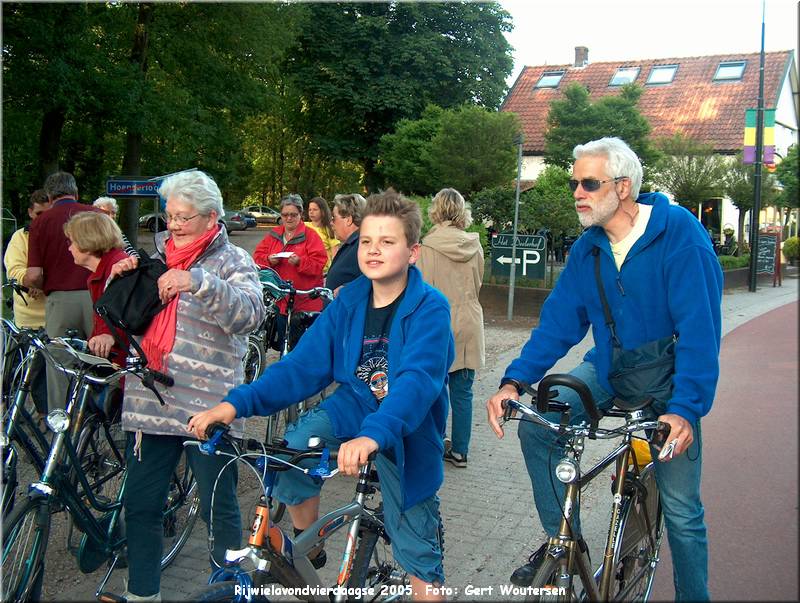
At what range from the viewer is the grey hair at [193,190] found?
3676 millimetres

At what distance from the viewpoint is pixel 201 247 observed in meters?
3.69

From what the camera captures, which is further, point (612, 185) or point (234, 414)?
point (612, 185)

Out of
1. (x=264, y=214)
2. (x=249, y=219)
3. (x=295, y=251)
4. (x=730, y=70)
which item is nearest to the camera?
(x=295, y=251)

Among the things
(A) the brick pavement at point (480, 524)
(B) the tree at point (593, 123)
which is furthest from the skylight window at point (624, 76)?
(A) the brick pavement at point (480, 524)

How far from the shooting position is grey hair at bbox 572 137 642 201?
3.53m

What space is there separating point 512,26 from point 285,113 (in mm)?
10878

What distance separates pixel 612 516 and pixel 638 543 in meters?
0.34

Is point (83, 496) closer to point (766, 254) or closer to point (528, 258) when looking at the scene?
point (528, 258)

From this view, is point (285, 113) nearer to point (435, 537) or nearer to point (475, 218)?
point (475, 218)

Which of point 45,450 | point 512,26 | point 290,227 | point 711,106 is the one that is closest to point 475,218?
point 290,227

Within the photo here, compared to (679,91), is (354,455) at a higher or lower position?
lower

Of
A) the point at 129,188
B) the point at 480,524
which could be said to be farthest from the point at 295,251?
the point at 129,188

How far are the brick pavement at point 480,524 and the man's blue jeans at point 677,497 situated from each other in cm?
47

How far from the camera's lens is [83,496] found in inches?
158
